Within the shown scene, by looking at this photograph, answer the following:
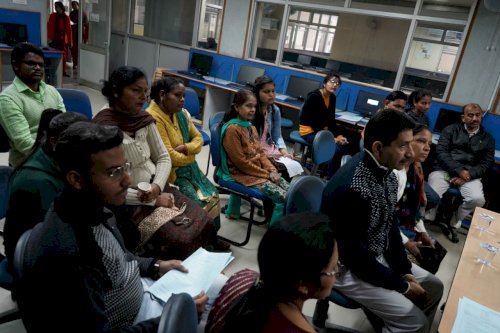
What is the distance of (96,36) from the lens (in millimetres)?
6867

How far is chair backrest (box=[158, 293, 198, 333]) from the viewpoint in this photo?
812 millimetres

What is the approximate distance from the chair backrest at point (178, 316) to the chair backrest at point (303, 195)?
34.8 inches

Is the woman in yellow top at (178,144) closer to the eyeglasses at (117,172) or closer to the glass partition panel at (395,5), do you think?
the eyeglasses at (117,172)

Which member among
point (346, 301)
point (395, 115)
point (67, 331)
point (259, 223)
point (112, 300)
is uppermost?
point (395, 115)

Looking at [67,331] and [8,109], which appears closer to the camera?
Answer: [67,331]

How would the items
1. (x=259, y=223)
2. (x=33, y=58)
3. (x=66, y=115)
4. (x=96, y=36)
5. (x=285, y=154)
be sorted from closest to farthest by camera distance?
(x=66, y=115) → (x=33, y=58) → (x=259, y=223) → (x=285, y=154) → (x=96, y=36)

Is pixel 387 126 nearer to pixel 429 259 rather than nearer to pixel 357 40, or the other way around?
pixel 429 259

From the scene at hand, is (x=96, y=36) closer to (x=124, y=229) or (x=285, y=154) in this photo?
(x=285, y=154)

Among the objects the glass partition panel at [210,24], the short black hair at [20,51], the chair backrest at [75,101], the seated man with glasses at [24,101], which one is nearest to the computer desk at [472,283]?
the seated man with glasses at [24,101]

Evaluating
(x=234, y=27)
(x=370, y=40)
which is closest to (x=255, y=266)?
(x=234, y=27)

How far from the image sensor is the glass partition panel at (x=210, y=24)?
6215 mm

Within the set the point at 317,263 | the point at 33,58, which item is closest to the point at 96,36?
the point at 33,58

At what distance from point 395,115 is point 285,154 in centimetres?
174

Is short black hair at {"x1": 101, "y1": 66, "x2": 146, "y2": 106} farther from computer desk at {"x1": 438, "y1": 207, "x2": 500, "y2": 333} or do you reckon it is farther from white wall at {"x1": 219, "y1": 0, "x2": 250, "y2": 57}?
white wall at {"x1": 219, "y1": 0, "x2": 250, "y2": 57}
